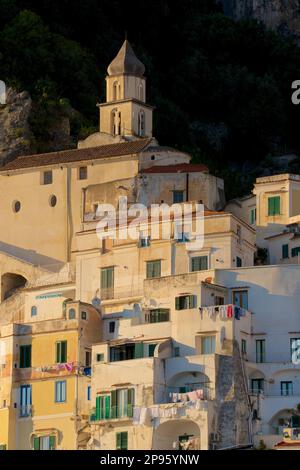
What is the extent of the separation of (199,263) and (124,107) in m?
13.8

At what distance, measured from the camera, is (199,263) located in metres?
79.1

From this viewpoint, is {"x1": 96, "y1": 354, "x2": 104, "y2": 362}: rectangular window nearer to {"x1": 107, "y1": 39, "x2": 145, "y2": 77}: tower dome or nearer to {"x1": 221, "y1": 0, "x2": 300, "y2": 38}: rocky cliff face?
{"x1": 107, "y1": 39, "x2": 145, "y2": 77}: tower dome

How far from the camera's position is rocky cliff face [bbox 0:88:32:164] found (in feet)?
302

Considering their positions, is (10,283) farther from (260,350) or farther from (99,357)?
(260,350)

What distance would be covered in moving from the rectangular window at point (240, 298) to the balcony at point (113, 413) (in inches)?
242

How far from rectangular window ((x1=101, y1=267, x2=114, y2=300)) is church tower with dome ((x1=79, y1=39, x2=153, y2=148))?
10894 millimetres

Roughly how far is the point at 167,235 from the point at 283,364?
23.3 ft

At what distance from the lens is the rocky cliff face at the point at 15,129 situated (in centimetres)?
9212

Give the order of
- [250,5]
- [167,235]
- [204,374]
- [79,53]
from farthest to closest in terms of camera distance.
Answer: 1. [250,5]
2. [79,53]
3. [167,235]
4. [204,374]

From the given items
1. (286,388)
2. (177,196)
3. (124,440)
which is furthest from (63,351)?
(177,196)

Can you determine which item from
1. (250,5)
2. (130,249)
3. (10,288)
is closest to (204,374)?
(130,249)

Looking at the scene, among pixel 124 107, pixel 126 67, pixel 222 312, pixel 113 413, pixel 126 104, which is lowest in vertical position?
pixel 113 413
